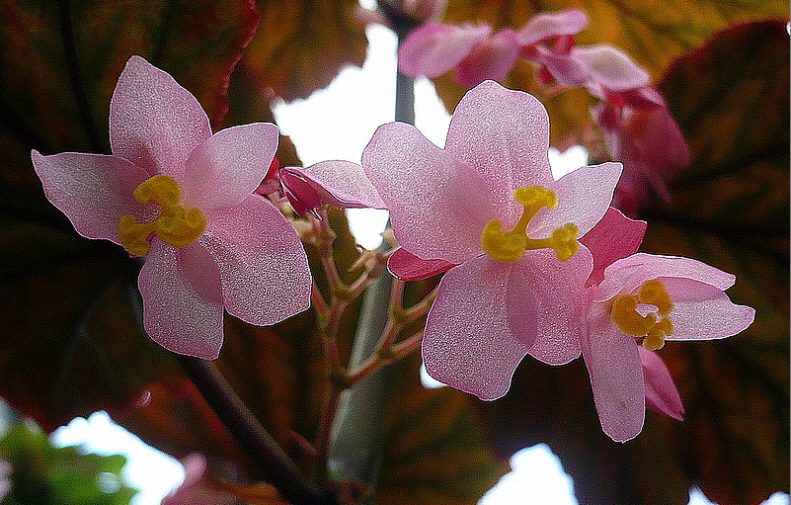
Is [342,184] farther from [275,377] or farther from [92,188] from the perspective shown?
[275,377]

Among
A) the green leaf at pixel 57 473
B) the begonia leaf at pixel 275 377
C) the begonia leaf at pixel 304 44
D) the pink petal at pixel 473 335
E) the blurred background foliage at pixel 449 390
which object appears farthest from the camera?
the green leaf at pixel 57 473

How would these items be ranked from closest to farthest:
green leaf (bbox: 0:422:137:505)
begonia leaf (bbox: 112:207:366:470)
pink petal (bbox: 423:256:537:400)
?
pink petal (bbox: 423:256:537:400)
begonia leaf (bbox: 112:207:366:470)
green leaf (bbox: 0:422:137:505)

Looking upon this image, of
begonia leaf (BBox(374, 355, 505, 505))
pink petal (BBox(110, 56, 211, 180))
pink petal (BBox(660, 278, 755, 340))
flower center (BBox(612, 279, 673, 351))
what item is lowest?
begonia leaf (BBox(374, 355, 505, 505))

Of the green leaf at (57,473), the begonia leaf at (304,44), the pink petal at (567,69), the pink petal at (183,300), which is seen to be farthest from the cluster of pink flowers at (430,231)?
the green leaf at (57,473)

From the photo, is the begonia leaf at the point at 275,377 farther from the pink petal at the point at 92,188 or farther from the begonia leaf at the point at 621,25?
the begonia leaf at the point at 621,25

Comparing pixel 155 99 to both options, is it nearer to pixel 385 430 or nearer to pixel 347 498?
pixel 347 498

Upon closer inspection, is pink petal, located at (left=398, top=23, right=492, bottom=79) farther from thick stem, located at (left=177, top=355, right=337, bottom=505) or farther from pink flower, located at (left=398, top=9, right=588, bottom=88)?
thick stem, located at (left=177, top=355, right=337, bottom=505)

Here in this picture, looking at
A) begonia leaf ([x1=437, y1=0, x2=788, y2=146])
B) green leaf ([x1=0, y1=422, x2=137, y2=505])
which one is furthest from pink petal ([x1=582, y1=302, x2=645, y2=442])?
green leaf ([x1=0, y1=422, x2=137, y2=505])
